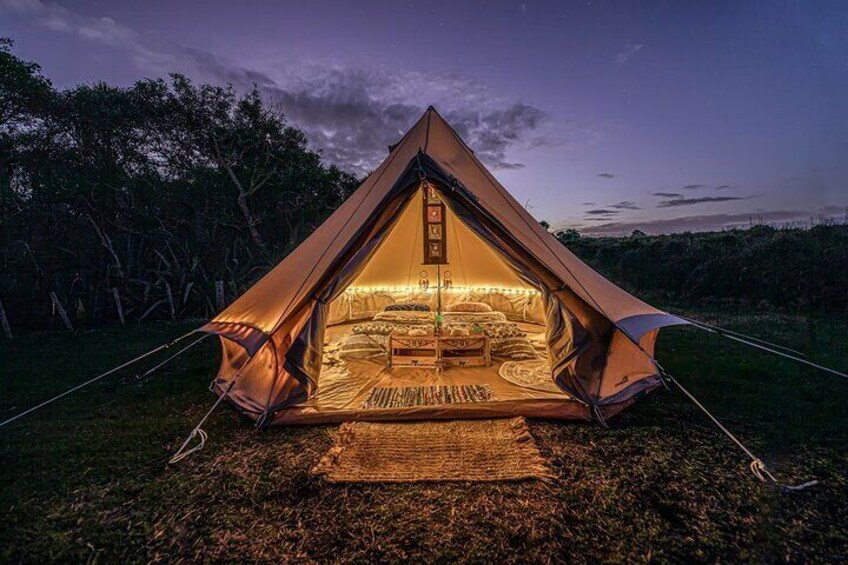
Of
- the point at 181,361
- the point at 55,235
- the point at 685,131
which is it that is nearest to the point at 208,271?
the point at 55,235

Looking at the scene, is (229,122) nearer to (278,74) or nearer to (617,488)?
(278,74)

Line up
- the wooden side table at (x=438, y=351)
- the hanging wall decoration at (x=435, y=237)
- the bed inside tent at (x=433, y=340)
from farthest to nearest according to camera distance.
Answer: the hanging wall decoration at (x=435, y=237) → the wooden side table at (x=438, y=351) → the bed inside tent at (x=433, y=340)

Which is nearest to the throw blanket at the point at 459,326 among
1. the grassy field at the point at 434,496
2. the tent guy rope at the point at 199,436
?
the grassy field at the point at 434,496

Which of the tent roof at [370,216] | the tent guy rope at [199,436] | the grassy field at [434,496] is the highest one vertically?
the tent roof at [370,216]

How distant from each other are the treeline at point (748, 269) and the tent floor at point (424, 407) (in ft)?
24.0

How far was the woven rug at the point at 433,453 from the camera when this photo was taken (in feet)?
8.00

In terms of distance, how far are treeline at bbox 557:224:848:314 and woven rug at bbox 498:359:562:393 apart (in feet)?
21.8

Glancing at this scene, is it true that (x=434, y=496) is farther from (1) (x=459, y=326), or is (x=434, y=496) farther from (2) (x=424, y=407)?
(1) (x=459, y=326)

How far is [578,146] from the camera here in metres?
8.38

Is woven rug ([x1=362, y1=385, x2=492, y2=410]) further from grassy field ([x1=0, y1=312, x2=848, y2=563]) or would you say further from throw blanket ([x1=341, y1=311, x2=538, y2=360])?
throw blanket ([x1=341, y1=311, x2=538, y2=360])

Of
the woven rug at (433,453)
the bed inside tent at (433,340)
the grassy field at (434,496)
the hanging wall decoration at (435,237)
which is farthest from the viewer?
the hanging wall decoration at (435,237)

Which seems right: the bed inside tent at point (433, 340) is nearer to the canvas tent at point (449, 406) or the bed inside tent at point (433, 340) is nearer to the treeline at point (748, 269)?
the canvas tent at point (449, 406)

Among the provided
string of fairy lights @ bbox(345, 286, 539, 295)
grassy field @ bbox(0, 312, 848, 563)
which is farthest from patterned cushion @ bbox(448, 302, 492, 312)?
grassy field @ bbox(0, 312, 848, 563)

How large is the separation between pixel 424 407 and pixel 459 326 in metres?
2.04
